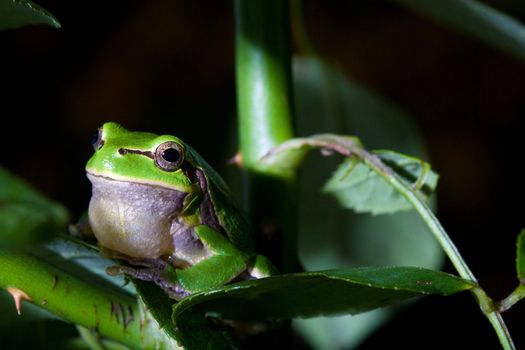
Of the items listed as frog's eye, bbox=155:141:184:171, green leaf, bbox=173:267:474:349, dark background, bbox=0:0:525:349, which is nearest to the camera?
green leaf, bbox=173:267:474:349

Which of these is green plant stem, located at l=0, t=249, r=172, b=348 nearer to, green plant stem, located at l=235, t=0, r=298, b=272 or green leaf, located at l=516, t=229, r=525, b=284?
green plant stem, located at l=235, t=0, r=298, b=272

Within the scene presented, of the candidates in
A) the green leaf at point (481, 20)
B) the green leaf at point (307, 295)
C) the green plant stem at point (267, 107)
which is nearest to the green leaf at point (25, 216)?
the green leaf at point (307, 295)

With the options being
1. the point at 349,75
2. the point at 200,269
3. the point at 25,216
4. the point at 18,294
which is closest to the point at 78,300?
the point at 18,294

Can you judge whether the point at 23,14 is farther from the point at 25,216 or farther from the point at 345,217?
the point at 345,217

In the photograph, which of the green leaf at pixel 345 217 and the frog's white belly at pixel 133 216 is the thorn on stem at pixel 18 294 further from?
the green leaf at pixel 345 217

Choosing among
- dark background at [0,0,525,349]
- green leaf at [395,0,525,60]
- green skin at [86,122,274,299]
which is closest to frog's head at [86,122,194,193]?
green skin at [86,122,274,299]

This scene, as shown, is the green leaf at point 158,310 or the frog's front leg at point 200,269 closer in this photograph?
the green leaf at point 158,310

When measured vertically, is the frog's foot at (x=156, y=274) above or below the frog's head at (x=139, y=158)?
below
